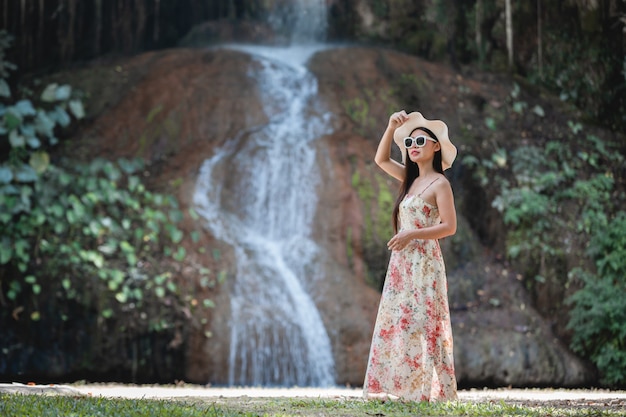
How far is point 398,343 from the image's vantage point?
558cm

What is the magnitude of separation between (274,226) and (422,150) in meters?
7.21

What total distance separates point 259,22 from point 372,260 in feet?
33.7

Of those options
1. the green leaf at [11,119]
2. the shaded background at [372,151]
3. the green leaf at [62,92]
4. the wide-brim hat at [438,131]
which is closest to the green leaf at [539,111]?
the shaded background at [372,151]

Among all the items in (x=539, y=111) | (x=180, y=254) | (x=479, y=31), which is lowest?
(x=180, y=254)

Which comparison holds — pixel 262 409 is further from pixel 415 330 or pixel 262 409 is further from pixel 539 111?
pixel 539 111

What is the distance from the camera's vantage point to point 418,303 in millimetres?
5609

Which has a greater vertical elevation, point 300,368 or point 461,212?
point 461,212

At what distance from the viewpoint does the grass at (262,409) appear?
4.61 m

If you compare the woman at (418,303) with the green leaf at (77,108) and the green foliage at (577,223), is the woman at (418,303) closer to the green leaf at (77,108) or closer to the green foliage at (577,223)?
the green foliage at (577,223)

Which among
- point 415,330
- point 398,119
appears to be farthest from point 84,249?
point 415,330

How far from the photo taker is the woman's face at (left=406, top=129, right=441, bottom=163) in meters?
5.85

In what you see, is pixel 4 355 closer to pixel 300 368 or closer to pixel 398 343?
pixel 300 368

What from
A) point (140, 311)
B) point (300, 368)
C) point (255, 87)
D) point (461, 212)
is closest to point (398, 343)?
point (300, 368)

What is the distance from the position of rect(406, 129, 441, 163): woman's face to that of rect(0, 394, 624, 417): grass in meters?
1.74
